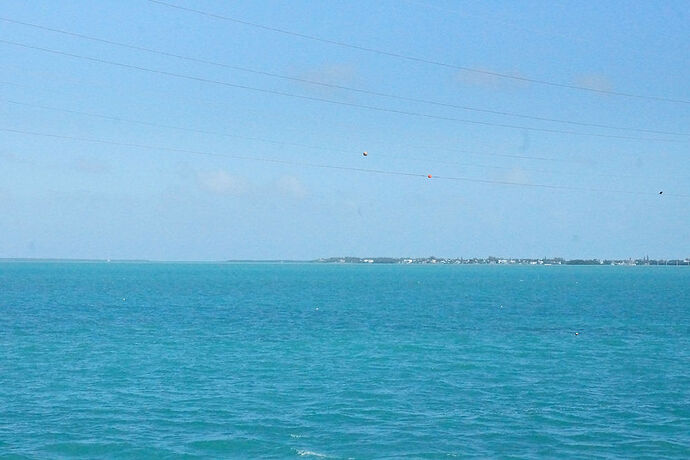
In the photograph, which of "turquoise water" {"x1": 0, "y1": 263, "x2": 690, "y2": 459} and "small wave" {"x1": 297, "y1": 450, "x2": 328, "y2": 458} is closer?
"small wave" {"x1": 297, "y1": 450, "x2": 328, "y2": 458}

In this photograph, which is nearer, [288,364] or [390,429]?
[390,429]

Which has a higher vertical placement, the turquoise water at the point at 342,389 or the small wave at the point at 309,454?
the turquoise water at the point at 342,389

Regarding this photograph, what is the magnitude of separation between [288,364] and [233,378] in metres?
6.28

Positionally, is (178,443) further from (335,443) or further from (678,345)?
(678,345)

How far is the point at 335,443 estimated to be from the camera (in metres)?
33.2

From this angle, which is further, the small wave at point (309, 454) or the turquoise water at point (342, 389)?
the turquoise water at point (342, 389)

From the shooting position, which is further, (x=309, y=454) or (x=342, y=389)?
(x=342, y=389)

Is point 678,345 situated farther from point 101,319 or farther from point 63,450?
point 101,319

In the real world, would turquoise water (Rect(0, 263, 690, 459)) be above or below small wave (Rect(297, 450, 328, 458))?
above

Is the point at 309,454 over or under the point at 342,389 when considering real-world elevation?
under

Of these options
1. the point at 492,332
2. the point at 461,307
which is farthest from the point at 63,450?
the point at 461,307

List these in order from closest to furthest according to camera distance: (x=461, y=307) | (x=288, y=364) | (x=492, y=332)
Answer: (x=288, y=364), (x=492, y=332), (x=461, y=307)

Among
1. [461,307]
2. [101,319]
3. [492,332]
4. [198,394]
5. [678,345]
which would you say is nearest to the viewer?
[198,394]

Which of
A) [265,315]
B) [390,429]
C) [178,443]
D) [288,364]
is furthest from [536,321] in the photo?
[178,443]
